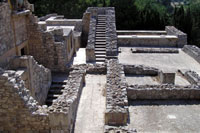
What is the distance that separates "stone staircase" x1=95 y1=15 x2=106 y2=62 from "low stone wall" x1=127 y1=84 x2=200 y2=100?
432 cm

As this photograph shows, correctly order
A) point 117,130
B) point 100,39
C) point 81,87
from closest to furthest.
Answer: point 117,130 < point 81,87 < point 100,39

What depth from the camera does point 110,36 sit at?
1736cm

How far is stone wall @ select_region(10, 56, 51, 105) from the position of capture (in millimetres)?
9508

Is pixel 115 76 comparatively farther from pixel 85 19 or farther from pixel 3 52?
pixel 85 19

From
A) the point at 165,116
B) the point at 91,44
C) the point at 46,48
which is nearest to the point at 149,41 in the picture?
the point at 91,44

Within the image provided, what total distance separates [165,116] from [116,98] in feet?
7.35

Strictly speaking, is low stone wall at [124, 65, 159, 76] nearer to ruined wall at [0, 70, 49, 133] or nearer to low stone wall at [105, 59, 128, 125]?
low stone wall at [105, 59, 128, 125]

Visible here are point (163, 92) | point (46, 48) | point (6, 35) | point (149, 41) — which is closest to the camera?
point (6, 35)

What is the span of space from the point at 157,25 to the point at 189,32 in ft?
13.0

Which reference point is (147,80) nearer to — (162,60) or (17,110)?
(162,60)

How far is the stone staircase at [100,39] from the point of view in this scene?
1543 centimetres

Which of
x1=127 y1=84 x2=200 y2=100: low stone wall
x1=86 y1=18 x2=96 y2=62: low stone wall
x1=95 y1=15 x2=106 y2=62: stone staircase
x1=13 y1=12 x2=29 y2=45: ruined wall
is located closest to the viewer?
x1=13 y1=12 x2=29 y2=45: ruined wall

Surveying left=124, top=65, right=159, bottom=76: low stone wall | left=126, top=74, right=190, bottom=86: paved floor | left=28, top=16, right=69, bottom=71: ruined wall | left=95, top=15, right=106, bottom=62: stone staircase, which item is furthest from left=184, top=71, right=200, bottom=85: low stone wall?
left=28, top=16, right=69, bottom=71: ruined wall

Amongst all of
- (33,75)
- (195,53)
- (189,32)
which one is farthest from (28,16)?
(189,32)
